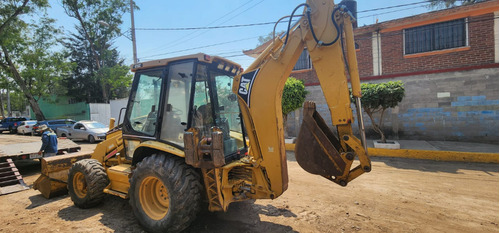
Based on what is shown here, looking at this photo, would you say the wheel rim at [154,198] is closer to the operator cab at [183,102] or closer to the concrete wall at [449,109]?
the operator cab at [183,102]

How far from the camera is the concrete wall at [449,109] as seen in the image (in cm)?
972

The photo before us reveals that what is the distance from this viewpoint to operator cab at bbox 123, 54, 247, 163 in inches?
139

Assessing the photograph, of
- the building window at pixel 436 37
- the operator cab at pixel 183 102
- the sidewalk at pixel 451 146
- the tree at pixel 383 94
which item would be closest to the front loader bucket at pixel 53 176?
the operator cab at pixel 183 102

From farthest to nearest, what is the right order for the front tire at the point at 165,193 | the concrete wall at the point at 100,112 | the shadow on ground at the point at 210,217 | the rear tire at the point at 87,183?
the concrete wall at the point at 100,112 → the rear tire at the point at 87,183 → the shadow on ground at the point at 210,217 → the front tire at the point at 165,193

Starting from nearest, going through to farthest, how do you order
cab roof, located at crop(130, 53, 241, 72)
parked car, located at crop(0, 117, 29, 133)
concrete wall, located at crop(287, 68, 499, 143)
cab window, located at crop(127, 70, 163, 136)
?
cab roof, located at crop(130, 53, 241, 72) < cab window, located at crop(127, 70, 163, 136) < concrete wall, located at crop(287, 68, 499, 143) < parked car, located at crop(0, 117, 29, 133)

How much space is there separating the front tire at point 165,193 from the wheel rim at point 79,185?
4.75 feet

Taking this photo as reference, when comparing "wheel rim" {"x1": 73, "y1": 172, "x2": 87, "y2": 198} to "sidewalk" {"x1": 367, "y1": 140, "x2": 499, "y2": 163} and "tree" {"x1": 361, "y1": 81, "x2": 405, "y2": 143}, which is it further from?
"tree" {"x1": 361, "y1": 81, "x2": 405, "y2": 143}

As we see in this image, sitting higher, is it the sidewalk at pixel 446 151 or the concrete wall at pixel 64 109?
the concrete wall at pixel 64 109

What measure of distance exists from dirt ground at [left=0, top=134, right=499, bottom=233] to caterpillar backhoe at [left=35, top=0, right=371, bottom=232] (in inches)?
18.4

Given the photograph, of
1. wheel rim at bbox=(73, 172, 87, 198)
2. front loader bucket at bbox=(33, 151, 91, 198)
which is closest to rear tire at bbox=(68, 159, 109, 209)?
wheel rim at bbox=(73, 172, 87, 198)

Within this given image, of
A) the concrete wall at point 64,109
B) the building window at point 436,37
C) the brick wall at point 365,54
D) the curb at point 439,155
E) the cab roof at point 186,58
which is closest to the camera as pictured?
the cab roof at point 186,58

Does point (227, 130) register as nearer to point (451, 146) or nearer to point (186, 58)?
point (186, 58)

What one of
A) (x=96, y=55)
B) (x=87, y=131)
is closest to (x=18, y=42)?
(x=96, y=55)

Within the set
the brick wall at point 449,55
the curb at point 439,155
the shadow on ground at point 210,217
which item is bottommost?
the curb at point 439,155
